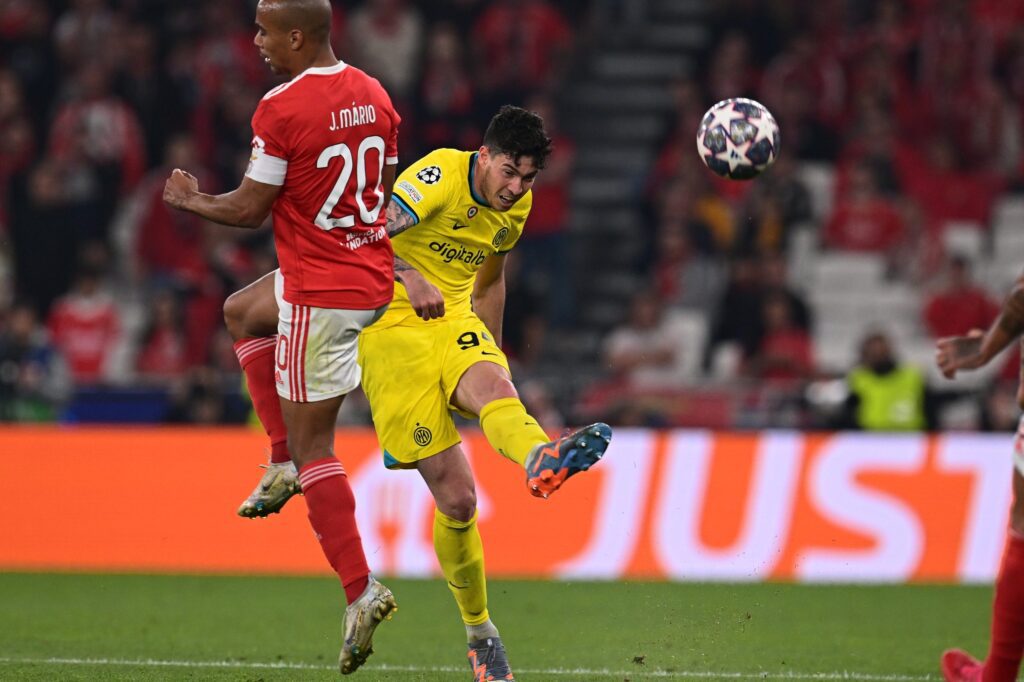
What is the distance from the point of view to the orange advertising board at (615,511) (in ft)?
39.8

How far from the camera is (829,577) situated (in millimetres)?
12086

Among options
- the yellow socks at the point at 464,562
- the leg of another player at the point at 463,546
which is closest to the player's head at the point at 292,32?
the leg of another player at the point at 463,546

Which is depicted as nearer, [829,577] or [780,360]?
[829,577]

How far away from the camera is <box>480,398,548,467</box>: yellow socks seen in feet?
21.6

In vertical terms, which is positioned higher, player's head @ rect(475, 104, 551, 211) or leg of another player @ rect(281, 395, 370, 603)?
player's head @ rect(475, 104, 551, 211)

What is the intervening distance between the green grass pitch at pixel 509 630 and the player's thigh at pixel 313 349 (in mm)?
1536

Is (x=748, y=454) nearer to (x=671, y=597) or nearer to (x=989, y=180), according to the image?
(x=671, y=597)

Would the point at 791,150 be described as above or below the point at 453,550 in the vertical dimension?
above

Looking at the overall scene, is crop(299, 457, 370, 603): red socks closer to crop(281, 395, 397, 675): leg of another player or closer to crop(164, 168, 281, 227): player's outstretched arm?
crop(281, 395, 397, 675): leg of another player

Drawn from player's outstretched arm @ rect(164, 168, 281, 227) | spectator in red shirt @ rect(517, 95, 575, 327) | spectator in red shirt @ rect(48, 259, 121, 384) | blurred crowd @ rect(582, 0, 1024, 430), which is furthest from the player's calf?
spectator in red shirt @ rect(48, 259, 121, 384)

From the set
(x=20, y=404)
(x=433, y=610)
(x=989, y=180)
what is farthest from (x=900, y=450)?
(x=20, y=404)

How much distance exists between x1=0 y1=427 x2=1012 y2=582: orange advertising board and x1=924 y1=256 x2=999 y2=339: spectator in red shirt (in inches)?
106

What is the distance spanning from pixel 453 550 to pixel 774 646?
2.41m

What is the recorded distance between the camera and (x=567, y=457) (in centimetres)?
621
